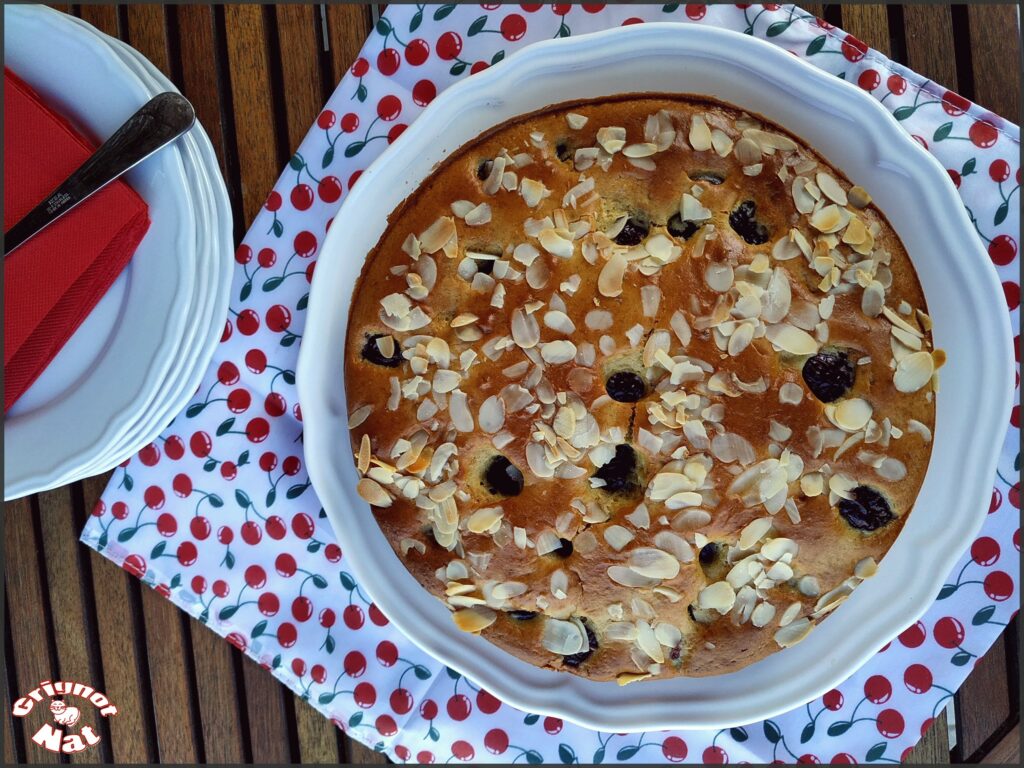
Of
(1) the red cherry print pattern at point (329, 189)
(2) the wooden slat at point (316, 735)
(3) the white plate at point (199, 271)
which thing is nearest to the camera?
(3) the white plate at point (199, 271)

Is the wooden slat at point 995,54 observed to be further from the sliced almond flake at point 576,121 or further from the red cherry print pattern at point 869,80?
the sliced almond flake at point 576,121

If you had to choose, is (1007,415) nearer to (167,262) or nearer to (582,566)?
(582,566)

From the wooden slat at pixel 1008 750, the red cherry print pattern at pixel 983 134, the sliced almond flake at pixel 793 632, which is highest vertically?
the red cherry print pattern at pixel 983 134

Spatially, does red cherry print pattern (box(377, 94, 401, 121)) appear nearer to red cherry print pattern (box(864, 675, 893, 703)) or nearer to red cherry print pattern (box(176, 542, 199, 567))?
red cherry print pattern (box(176, 542, 199, 567))

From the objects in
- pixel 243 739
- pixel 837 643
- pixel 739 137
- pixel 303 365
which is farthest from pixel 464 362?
pixel 243 739

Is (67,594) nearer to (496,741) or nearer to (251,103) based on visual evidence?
(496,741)

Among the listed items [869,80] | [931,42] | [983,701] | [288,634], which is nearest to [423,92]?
[869,80]

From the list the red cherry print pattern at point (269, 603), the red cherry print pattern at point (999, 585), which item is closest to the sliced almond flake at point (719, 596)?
the red cherry print pattern at point (999, 585)
